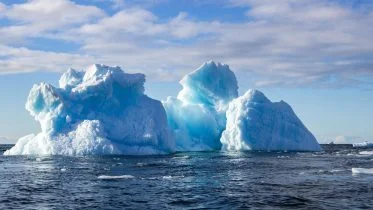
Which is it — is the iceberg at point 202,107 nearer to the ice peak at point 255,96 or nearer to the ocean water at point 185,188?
the ice peak at point 255,96

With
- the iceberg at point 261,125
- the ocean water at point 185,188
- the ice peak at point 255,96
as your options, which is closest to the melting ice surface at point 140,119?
the iceberg at point 261,125

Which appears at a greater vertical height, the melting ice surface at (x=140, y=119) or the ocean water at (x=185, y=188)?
the melting ice surface at (x=140, y=119)

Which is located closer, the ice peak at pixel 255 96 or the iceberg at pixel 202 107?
the ice peak at pixel 255 96

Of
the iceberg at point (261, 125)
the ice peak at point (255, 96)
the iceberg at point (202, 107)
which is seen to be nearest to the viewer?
the iceberg at point (261, 125)

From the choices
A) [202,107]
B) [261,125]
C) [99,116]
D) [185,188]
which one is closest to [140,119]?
[99,116]

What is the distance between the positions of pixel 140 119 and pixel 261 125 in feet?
57.4

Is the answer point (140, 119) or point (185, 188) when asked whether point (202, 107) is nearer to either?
point (140, 119)

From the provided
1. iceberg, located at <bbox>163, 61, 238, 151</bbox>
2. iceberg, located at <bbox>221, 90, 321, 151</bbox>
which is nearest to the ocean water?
iceberg, located at <bbox>221, 90, 321, 151</bbox>

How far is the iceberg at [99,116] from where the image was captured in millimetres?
51125

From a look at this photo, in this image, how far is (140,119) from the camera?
53500 mm

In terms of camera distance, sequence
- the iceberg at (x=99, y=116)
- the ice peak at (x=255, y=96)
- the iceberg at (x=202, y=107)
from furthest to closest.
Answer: the iceberg at (x=202, y=107) → the ice peak at (x=255, y=96) → the iceberg at (x=99, y=116)

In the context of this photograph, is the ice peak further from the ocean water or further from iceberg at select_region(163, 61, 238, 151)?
the ocean water

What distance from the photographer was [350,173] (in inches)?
1283

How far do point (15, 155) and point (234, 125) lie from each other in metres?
28.6
